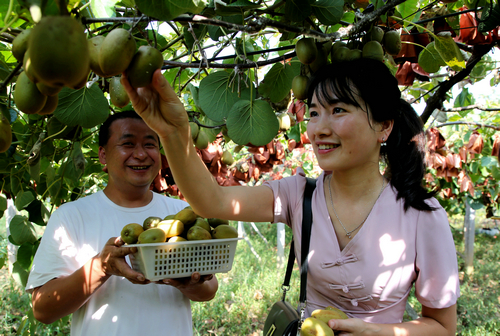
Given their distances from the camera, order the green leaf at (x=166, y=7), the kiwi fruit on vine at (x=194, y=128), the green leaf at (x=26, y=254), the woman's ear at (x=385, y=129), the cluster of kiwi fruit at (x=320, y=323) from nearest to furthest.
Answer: the green leaf at (x=166, y=7) < the cluster of kiwi fruit at (x=320, y=323) < the woman's ear at (x=385, y=129) < the kiwi fruit on vine at (x=194, y=128) < the green leaf at (x=26, y=254)

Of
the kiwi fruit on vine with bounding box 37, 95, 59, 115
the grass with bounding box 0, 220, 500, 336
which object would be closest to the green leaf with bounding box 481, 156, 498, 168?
the grass with bounding box 0, 220, 500, 336

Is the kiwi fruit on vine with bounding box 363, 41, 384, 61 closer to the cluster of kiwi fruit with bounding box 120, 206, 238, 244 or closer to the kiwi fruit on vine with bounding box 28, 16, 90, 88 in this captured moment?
the cluster of kiwi fruit with bounding box 120, 206, 238, 244

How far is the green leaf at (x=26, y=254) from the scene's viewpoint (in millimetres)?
2080

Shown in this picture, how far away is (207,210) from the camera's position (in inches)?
44.2

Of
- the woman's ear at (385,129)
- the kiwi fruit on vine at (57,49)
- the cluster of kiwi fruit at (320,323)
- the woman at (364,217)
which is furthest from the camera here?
the woman's ear at (385,129)

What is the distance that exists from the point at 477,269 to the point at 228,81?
7.89m

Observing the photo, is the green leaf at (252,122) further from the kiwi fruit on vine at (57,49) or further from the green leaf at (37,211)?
the green leaf at (37,211)

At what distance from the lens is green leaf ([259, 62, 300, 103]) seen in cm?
143

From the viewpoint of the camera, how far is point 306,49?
115cm

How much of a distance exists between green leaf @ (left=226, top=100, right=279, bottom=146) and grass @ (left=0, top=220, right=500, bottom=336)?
342cm

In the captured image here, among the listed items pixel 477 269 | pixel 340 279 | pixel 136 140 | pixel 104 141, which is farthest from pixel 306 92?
pixel 477 269

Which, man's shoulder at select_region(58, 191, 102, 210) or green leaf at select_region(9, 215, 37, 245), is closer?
man's shoulder at select_region(58, 191, 102, 210)

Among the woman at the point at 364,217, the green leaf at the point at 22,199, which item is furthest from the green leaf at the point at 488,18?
the green leaf at the point at 22,199

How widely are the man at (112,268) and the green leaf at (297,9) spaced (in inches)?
34.9
